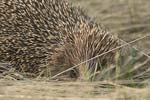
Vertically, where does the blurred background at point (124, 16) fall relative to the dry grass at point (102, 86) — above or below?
above

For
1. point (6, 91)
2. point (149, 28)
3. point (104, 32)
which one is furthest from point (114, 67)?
point (149, 28)

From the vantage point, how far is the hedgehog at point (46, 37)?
6.61m

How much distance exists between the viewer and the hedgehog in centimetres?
661

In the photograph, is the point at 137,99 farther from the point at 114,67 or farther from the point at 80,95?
the point at 114,67

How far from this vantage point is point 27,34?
685cm

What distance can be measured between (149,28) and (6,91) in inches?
148

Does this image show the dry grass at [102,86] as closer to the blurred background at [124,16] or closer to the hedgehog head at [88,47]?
the hedgehog head at [88,47]

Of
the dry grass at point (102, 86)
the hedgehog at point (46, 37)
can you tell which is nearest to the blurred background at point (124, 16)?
the dry grass at point (102, 86)

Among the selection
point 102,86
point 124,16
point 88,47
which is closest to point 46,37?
point 88,47

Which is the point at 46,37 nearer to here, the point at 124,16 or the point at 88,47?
the point at 88,47

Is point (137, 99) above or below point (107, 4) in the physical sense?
below

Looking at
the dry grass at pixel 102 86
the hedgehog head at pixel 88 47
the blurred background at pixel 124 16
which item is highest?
the blurred background at pixel 124 16

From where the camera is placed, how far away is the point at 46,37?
269 inches

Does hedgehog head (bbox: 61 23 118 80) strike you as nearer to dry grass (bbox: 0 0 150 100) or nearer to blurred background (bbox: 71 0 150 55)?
dry grass (bbox: 0 0 150 100)
